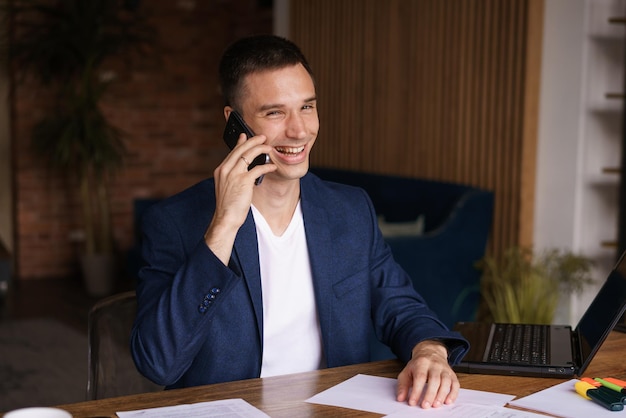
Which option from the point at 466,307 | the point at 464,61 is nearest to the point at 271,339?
the point at 466,307

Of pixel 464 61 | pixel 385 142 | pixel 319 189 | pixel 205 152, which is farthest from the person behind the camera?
pixel 205 152

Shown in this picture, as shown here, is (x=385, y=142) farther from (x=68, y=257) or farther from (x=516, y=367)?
(x=516, y=367)

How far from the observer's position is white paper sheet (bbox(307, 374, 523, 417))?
1.61 meters

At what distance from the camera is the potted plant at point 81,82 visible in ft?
21.1

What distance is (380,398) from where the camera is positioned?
1.67 meters

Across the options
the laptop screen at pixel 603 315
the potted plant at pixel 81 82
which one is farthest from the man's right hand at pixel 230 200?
the potted plant at pixel 81 82

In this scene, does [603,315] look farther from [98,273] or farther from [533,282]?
[98,273]

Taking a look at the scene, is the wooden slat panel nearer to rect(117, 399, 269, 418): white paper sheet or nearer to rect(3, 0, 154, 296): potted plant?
rect(3, 0, 154, 296): potted plant

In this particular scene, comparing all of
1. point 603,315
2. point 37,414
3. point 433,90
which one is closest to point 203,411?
point 37,414

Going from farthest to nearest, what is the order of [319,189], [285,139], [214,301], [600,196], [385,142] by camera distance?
[385,142], [600,196], [319,189], [285,139], [214,301]

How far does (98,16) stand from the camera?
6.48 metres

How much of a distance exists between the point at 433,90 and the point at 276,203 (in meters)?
3.16

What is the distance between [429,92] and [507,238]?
105 centimetres

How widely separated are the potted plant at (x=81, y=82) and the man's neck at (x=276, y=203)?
4.56 m
